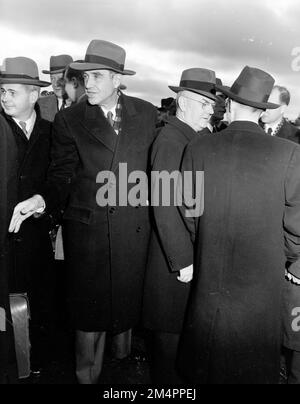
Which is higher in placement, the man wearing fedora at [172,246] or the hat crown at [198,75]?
the hat crown at [198,75]

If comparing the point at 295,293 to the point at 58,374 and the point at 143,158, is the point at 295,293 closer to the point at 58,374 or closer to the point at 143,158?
Answer: the point at 143,158

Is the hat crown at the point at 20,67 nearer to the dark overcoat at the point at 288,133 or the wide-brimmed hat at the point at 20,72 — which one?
the wide-brimmed hat at the point at 20,72

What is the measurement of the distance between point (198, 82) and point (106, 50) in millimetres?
710

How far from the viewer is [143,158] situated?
332 cm

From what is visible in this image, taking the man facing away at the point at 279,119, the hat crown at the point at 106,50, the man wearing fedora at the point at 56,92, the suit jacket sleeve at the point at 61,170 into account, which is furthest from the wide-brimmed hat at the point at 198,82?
the man wearing fedora at the point at 56,92

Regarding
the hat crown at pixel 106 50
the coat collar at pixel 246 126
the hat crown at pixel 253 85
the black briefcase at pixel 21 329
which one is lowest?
the black briefcase at pixel 21 329

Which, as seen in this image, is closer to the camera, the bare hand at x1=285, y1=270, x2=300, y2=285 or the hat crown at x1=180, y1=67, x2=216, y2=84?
the bare hand at x1=285, y1=270, x2=300, y2=285

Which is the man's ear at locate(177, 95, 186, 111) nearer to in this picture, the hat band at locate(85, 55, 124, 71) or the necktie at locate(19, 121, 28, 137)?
the hat band at locate(85, 55, 124, 71)

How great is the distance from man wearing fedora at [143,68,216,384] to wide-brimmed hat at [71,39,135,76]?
432mm

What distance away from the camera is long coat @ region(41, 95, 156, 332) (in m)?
3.23

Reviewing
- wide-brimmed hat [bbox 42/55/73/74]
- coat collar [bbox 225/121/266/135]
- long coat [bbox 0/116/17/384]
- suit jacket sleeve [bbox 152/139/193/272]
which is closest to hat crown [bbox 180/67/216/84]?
suit jacket sleeve [bbox 152/139/193/272]

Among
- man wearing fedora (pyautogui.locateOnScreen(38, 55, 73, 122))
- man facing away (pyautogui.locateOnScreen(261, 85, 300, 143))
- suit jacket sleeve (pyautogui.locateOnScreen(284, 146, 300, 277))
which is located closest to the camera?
suit jacket sleeve (pyautogui.locateOnScreen(284, 146, 300, 277))

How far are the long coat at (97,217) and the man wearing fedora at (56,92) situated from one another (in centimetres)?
214

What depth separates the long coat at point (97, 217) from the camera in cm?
323
